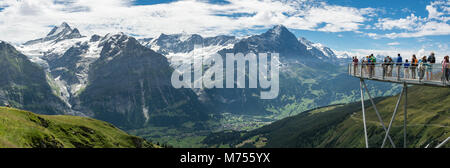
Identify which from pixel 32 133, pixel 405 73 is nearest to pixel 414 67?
pixel 405 73

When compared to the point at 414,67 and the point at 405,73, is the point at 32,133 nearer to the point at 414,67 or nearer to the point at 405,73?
the point at 405,73

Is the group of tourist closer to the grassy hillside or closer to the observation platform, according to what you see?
the observation platform

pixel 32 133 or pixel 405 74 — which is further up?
pixel 405 74

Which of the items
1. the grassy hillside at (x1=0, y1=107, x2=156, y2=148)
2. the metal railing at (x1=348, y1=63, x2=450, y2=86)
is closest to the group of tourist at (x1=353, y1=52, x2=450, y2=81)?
the metal railing at (x1=348, y1=63, x2=450, y2=86)

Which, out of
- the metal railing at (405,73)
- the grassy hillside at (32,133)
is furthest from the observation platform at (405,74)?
the grassy hillside at (32,133)

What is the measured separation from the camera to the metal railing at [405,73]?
113 ft

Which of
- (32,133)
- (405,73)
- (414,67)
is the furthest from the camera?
(32,133)

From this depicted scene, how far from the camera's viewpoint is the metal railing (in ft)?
113

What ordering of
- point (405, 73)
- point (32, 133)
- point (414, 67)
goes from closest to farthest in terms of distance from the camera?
1. point (414, 67)
2. point (405, 73)
3. point (32, 133)

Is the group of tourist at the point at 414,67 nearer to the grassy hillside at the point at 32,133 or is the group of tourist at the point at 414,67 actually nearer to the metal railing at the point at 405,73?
the metal railing at the point at 405,73

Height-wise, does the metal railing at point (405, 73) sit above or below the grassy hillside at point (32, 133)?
above

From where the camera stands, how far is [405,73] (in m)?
39.1
